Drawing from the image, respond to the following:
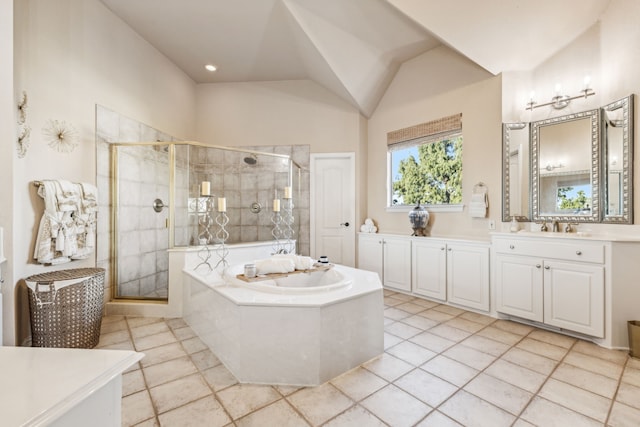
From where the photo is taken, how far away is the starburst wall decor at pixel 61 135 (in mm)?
2422

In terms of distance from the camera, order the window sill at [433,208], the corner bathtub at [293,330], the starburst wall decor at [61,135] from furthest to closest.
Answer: the window sill at [433,208], the starburst wall decor at [61,135], the corner bathtub at [293,330]

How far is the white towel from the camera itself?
3176mm

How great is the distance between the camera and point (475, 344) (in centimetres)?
238

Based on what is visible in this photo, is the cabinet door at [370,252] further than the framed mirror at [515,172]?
Yes

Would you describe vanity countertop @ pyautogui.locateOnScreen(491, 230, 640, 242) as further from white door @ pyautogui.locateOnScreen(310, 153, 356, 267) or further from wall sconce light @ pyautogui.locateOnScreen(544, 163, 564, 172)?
white door @ pyautogui.locateOnScreen(310, 153, 356, 267)

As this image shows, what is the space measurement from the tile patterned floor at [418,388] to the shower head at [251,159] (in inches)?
86.4

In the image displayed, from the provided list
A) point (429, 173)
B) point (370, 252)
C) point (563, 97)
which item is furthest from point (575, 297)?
point (370, 252)

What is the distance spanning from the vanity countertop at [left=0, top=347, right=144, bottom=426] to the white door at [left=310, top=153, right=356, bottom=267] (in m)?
3.86

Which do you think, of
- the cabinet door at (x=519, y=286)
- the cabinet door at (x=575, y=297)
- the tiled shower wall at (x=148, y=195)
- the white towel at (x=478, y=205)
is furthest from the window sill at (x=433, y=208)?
the tiled shower wall at (x=148, y=195)

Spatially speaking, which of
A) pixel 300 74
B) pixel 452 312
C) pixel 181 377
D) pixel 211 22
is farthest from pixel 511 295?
pixel 211 22

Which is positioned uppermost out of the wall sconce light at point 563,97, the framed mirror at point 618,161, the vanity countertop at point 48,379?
the wall sconce light at point 563,97

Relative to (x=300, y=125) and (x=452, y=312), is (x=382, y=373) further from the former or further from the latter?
(x=300, y=125)

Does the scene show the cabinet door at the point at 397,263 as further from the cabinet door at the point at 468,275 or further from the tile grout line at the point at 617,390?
the tile grout line at the point at 617,390

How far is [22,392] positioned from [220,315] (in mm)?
1517
